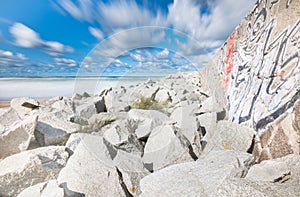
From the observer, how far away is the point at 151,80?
5.70 metres

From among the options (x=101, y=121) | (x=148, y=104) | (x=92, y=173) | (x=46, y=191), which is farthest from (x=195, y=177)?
(x=148, y=104)

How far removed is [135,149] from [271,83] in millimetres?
1640

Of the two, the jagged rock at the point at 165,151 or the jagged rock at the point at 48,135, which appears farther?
the jagged rock at the point at 48,135

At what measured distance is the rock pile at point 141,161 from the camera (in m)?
1.21

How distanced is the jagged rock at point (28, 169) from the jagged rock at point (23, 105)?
241cm

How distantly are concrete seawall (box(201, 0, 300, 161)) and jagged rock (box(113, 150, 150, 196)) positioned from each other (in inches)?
45.6

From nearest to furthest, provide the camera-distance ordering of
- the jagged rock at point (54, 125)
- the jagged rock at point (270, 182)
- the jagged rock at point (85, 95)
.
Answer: the jagged rock at point (270, 182) < the jagged rock at point (54, 125) < the jagged rock at point (85, 95)

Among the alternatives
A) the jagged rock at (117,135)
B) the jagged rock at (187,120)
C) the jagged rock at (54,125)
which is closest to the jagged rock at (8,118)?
the jagged rock at (54,125)

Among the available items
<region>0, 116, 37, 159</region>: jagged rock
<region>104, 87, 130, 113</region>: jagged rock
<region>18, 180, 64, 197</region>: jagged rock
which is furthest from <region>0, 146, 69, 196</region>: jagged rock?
<region>104, 87, 130, 113</region>: jagged rock

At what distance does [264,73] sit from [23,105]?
4539 millimetres

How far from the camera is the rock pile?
3.98 feet

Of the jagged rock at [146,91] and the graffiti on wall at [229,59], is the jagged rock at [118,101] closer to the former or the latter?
the jagged rock at [146,91]

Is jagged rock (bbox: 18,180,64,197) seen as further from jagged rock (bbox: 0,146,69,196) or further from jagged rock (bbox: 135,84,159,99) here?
jagged rock (bbox: 135,84,159,99)

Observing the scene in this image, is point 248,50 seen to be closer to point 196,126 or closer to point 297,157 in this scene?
point 196,126
